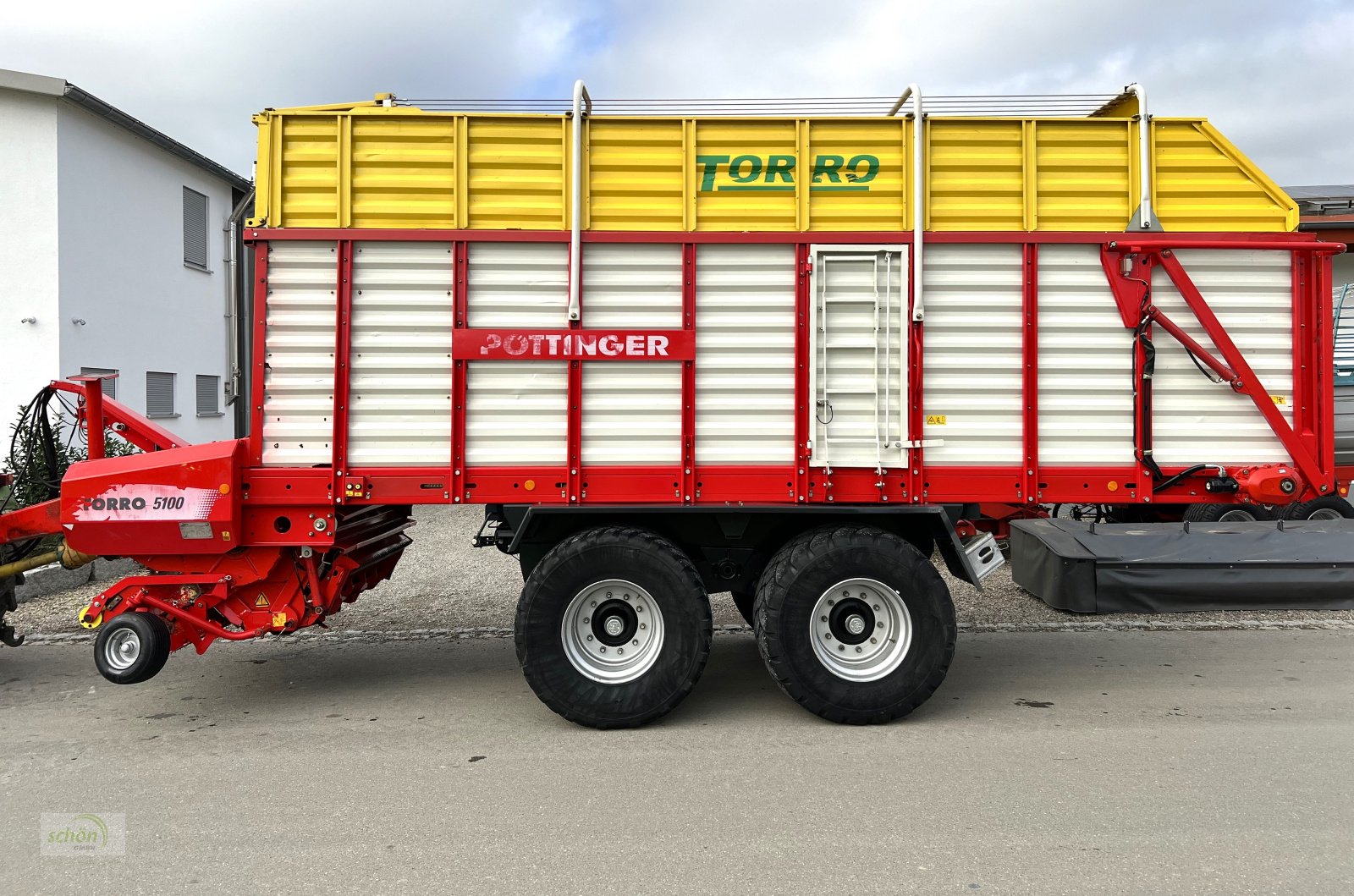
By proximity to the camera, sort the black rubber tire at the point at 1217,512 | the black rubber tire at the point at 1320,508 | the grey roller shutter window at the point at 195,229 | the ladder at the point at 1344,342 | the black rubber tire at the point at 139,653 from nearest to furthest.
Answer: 1. the black rubber tire at the point at 139,653
2. the ladder at the point at 1344,342
3. the black rubber tire at the point at 1217,512
4. the black rubber tire at the point at 1320,508
5. the grey roller shutter window at the point at 195,229

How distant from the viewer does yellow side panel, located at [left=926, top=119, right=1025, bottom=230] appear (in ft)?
16.1

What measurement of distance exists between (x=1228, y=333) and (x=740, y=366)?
2.75 meters

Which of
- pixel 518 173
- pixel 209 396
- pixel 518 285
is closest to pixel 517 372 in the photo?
pixel 518 285

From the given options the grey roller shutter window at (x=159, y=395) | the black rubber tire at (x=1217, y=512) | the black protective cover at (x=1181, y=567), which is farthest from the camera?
the grey roller shutter window at (x=159, y=395)

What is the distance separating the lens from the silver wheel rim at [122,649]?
4684 millimetres

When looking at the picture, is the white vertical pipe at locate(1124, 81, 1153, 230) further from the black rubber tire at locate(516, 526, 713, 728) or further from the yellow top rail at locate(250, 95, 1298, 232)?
the black rubber tire at locate(516, 526, 713, 728)

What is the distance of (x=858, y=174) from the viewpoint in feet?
16.2

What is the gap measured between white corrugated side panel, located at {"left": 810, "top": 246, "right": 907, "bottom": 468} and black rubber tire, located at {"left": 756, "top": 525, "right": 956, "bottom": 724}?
537 mm

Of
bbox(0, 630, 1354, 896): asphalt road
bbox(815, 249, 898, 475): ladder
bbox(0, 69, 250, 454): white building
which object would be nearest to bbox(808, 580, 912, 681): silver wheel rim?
bbox(0, 630, 1354, 896): asphalt road

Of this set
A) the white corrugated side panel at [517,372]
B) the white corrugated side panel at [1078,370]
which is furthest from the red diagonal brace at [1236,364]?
the white corrugated side panel at [517,372]

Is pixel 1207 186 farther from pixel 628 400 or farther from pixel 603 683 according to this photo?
pixel 603 683

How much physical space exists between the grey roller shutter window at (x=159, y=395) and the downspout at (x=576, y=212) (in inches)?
478

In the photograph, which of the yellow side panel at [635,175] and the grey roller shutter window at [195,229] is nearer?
the yellow side panel at [635,175]

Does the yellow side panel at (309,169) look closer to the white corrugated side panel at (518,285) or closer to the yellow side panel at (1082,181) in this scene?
the white corrugated side panel at (518,285)
